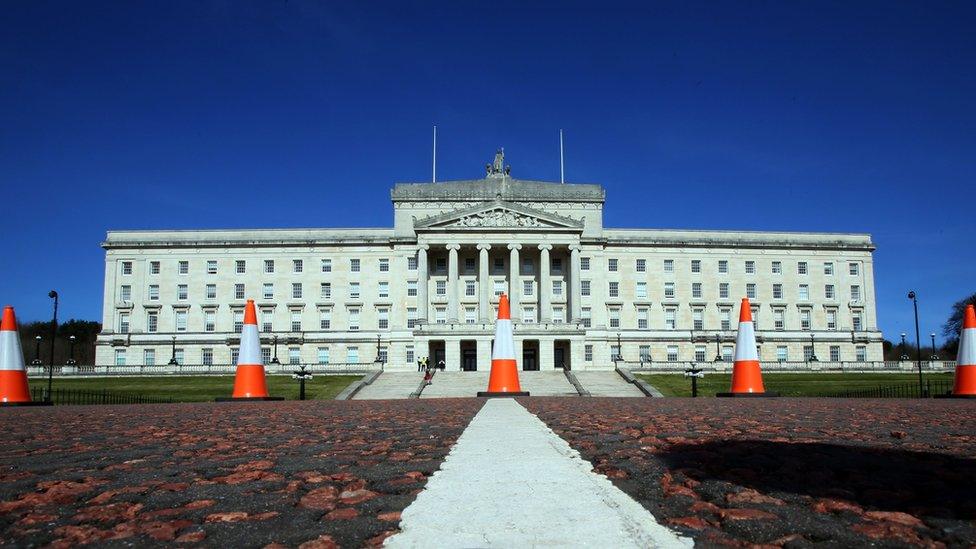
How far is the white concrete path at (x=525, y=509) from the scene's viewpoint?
3510 millimetres

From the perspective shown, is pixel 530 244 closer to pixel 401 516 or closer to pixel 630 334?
pixel 630 334

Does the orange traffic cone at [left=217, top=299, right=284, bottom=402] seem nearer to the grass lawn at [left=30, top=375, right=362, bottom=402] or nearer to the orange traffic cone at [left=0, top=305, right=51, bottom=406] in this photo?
the orange traffic cone at [left=0, top=305, right=51, bottom=406]

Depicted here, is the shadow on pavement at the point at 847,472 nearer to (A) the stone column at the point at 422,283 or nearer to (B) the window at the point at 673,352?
(A) the stone column at the point at 422,283

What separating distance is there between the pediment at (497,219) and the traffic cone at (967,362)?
50.2 m

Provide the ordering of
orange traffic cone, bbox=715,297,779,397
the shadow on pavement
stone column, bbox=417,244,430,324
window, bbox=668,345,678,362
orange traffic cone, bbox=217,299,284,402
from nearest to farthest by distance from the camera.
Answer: the shadow on pavement < orange traffic cone, bbox=217,299,284,402 < orange traffic cone, bbox=715,297,779,397 < stone column, bbox=417,244,430,324 < window, bbox=668,345,678,362

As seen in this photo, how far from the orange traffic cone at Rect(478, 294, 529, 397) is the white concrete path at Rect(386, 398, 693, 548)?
58.5 ft

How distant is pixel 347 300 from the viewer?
254 ft

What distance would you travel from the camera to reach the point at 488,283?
74.1 m

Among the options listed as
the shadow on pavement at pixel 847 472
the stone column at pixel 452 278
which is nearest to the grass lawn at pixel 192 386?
the stone column at pixel 452 278

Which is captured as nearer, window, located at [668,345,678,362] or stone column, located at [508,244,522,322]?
stone column, located at [508,244,522,322]

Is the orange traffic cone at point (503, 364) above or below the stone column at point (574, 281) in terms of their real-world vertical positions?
below

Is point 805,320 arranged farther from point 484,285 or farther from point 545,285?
point 484,285

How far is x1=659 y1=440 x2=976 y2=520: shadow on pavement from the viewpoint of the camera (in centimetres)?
457

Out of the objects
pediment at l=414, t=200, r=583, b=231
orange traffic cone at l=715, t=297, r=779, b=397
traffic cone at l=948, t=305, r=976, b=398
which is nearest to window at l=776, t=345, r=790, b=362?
pediment at l=414, t=200, r=583, b=231
